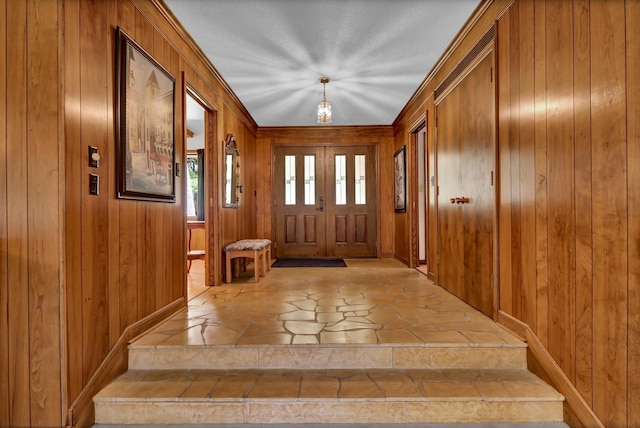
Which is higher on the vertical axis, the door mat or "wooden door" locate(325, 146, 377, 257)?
"wooden door" locate(325, 146, 377, 257)

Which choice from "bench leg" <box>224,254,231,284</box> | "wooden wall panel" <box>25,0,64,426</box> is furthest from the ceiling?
"bench leg" <box>224,254,231,284</box>

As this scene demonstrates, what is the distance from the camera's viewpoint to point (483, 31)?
9.14 ft

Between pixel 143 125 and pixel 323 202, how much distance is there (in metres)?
4.41

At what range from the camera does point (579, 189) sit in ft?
5.67

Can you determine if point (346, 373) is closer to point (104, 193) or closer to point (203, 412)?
point (203, 412)

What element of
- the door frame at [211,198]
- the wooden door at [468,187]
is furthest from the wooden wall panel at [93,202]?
the wooden door at [468,187]

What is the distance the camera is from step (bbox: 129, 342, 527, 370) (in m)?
2.17

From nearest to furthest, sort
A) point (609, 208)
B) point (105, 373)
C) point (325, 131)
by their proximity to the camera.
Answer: point (609, 208), point (105, 373), point (325, 131)

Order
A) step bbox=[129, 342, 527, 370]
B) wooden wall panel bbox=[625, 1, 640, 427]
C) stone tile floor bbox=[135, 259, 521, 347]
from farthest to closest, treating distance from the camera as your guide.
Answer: stone tile floor bbox=[135, 259, 521, 347] < step bbox=[129, 342, 527, 370] < wooden wall panel bbox=[625, 1, 640, 427]

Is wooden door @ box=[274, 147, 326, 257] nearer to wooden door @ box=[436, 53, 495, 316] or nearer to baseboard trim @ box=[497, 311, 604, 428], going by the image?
wooden door @ box=[436, 53, 495, 316]

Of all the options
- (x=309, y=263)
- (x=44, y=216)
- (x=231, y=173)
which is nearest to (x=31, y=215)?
(x=44, y=216)

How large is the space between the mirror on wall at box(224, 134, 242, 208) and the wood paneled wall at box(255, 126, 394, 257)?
5.11 ft

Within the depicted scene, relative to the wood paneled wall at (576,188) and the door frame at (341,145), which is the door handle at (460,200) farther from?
the door frame at (341,145)

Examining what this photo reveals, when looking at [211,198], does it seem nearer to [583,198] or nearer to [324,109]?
[324,109]
